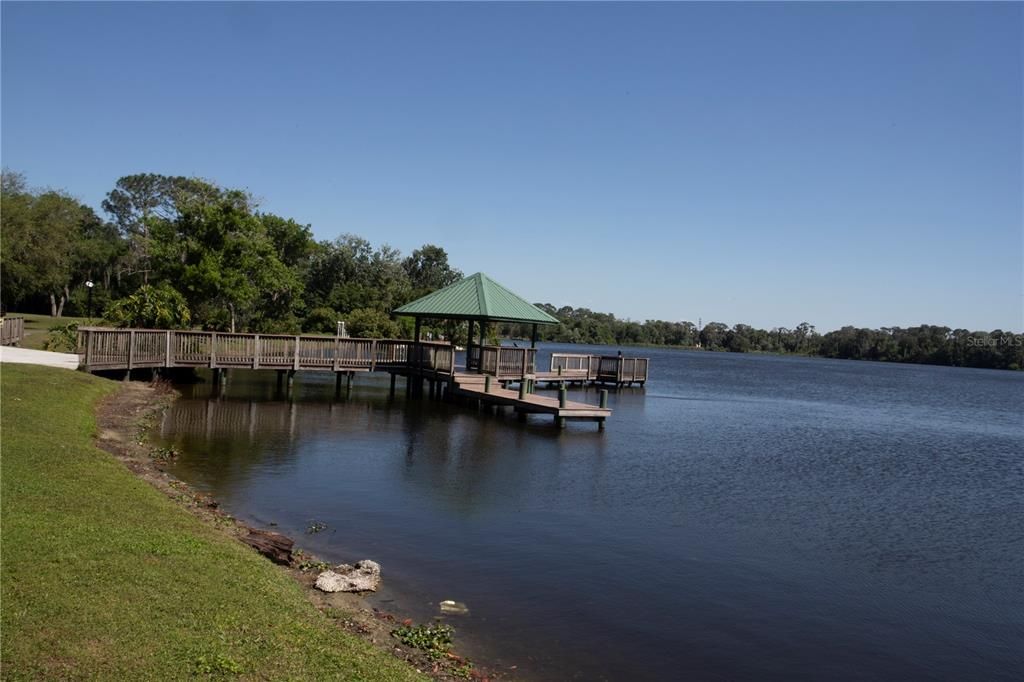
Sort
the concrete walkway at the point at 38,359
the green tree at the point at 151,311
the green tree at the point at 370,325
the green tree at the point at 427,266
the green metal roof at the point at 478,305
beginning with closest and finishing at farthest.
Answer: the concrete walkway at the point at 38,359 < the green tree at the point at 151,311 < the green metal roof at the point at 478,305 < the green tree at the point at 370,325 < the green tree at the point at 427,266

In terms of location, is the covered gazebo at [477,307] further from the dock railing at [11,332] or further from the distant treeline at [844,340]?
the distant treeline at [844,340]

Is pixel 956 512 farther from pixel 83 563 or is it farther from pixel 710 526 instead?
pixel 83 563

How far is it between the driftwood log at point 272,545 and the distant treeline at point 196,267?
70.4 ft

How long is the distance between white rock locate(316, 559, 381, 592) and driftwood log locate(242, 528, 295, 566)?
0.59 m

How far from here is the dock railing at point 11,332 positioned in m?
27.7

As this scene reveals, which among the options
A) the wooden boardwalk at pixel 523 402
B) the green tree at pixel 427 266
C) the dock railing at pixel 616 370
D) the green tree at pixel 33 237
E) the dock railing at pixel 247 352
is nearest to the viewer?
the dock railing at pixel 247 352

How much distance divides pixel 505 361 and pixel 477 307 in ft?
8.69

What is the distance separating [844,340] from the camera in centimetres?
17725

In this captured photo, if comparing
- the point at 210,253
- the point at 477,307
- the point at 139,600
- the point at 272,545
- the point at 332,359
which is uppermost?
the point at 210,253

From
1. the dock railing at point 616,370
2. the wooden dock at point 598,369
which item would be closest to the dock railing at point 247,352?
the wooden dock at point 598,369

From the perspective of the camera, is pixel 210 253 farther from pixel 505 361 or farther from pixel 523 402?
pixel 523 402

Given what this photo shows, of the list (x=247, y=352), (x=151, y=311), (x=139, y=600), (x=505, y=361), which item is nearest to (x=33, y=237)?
(x=151, y=311)

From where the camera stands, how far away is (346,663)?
6027mm

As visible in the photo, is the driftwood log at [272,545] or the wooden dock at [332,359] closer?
the driftwood log at [272,545]
